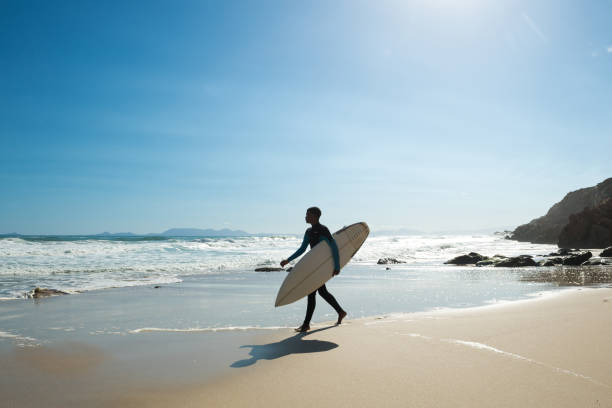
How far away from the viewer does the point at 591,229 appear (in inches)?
1371

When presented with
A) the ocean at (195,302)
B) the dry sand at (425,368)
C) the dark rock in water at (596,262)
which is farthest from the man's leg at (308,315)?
the dark rock in water at (596,262)

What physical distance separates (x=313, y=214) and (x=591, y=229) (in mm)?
38730

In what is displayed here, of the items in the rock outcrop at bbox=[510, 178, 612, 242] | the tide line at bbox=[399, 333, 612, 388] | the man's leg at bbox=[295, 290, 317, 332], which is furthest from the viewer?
the rock outcrop at bbox=[510, 178, 612, 242]

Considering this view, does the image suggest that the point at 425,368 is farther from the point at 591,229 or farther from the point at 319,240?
the point at 591,229

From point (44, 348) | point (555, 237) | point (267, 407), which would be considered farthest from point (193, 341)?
point (555, 237)

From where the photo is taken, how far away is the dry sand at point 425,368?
2.96 m

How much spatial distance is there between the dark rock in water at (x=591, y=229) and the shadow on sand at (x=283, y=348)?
3756cm

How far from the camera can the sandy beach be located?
3012 mm

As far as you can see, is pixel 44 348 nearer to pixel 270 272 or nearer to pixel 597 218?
pixel 270 272

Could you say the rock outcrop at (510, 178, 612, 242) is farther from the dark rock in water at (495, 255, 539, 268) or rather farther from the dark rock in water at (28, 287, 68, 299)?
the dark rock in water at (28, 287, 68, 299)

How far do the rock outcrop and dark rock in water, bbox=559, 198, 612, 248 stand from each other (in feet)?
41.8

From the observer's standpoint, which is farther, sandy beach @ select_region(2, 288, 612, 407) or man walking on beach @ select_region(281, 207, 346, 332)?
man walking on beach @ select_region(281, 207, 346, 332)

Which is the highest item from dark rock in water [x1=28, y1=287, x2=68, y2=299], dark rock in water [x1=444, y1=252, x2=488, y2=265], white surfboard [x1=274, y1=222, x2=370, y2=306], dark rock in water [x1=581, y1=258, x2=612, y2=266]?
white surfboard [x1=274, y1=222, x2=370, y2=306]

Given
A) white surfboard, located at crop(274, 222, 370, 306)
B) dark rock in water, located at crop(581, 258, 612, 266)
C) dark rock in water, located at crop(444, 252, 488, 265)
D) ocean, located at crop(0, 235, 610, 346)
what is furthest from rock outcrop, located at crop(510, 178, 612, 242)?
white surfboard, located at crop(274, 222, 370, 306)
